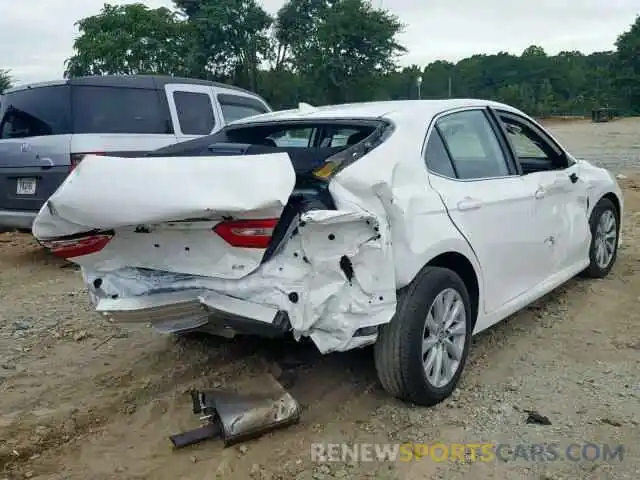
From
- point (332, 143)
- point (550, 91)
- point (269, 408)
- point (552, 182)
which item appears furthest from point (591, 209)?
point (550, 91)

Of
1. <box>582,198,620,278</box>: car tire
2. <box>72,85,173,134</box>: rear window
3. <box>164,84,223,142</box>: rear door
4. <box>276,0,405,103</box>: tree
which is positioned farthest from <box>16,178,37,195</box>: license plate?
<box>276,0,405,103</box>: tree

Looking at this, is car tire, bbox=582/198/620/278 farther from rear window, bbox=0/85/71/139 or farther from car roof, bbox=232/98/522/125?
rear window, bbox=0/85/71/139

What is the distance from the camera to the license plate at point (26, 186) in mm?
6914

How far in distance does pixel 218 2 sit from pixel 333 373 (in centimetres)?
3401

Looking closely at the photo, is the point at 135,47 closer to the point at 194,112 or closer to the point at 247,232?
the point at 194,112

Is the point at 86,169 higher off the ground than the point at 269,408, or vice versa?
the point at 86,169

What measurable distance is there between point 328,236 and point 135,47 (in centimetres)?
3633

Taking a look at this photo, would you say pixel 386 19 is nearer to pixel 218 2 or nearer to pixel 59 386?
pixel 218 2

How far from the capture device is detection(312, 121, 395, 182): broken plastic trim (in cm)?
314

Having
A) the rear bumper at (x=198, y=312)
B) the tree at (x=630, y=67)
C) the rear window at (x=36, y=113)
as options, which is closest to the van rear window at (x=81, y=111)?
the rear window at (x=36, y=113)

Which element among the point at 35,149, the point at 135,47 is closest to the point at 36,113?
the point at 35,149

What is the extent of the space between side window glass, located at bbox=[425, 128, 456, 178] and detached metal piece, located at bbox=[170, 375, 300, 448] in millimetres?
1464

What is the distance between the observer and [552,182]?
471 cm

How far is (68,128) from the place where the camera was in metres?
6.80
